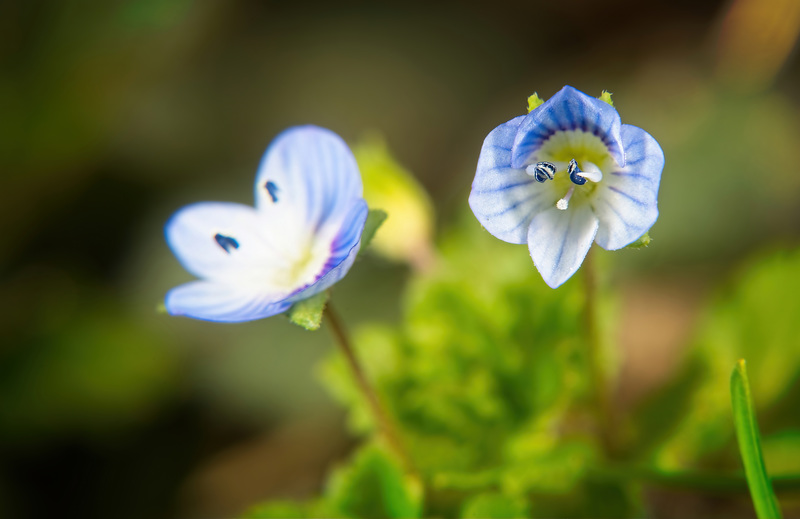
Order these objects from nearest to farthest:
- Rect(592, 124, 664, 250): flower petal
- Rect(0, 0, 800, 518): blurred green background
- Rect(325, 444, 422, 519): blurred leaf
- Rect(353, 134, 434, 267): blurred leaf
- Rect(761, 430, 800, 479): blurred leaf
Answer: Rect(592, 124, 664, 250): flower petal < Rect(325, 444, 422, 519): blurred leaf < Rect(761, 430, 800, 479): blurred leaf < Rect(353, 134, 434, 267): blurred leaf < Rect(0, 0, 800, 518): blurred green background

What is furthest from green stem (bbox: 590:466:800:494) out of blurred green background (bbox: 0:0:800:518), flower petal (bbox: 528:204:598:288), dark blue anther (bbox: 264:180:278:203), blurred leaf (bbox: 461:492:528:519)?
dark blue anther (bbox: 264:180:278:203)

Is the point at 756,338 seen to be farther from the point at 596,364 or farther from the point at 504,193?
the point at 504,193

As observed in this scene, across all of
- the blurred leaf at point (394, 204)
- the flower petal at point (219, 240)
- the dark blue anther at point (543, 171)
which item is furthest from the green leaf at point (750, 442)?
the blurred leaf at point (394, 204)

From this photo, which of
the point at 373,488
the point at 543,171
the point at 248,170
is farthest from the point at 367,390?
the point at 248,170

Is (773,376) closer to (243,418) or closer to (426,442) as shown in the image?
(426,442)

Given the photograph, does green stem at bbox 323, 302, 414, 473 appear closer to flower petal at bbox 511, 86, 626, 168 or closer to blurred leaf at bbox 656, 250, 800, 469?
flower petal at bbox 511, 86, 626, 168

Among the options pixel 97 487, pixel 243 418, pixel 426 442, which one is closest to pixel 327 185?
pixel 426 442
